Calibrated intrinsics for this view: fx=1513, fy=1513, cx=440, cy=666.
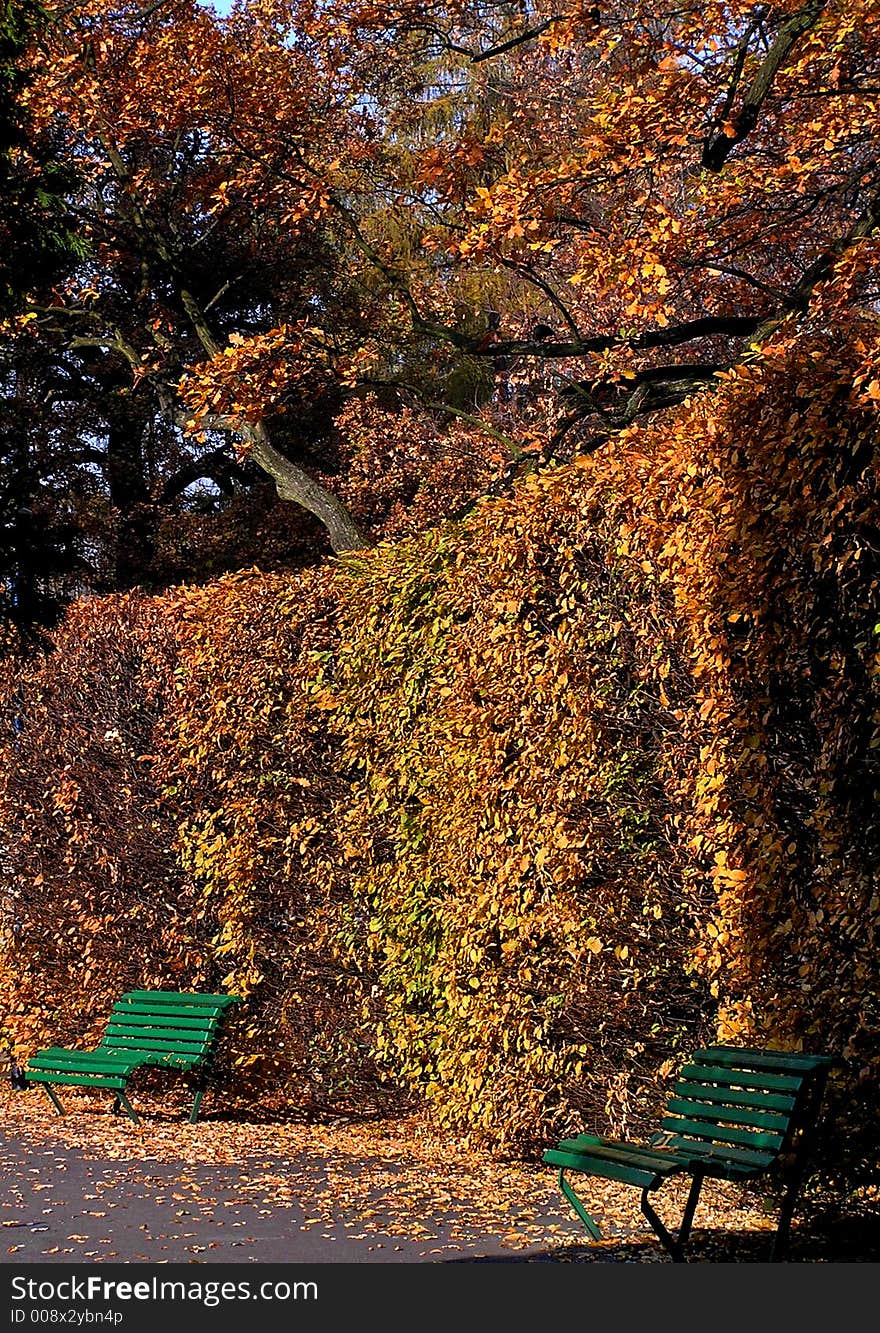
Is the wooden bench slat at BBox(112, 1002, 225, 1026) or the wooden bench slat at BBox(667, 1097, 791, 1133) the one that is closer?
the wooden bench slat at BBox(667, 1097, 791, 1133)

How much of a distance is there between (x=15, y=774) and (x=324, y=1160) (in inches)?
176

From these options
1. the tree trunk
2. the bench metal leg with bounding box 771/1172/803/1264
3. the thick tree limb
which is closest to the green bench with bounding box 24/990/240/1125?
the bench metal leg with bounding box 771/1172/803/1264

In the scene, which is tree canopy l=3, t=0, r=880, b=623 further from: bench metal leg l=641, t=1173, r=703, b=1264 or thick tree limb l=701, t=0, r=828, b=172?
bench metal leg l=641, t=1173, r=703, b=1264

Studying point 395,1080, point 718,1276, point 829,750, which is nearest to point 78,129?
point 395,1080

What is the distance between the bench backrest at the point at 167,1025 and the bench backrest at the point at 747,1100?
3821 mm

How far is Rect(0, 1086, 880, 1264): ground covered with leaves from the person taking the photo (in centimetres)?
595

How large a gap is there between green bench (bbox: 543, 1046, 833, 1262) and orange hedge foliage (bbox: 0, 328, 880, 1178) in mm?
391

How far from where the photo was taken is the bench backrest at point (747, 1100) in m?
5.58

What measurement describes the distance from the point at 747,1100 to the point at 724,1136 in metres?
0.17

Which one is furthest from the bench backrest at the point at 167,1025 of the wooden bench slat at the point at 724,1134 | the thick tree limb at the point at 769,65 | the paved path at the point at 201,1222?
the thick tree limb at the point at 769,65

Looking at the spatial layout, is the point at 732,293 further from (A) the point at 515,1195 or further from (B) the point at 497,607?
(A) the point at 515,1195

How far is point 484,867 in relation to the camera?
7.83 m

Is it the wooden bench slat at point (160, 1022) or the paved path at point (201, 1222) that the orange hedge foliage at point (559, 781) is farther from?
the paved path at point (201, 1222)

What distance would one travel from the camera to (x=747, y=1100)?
19.0 ft
